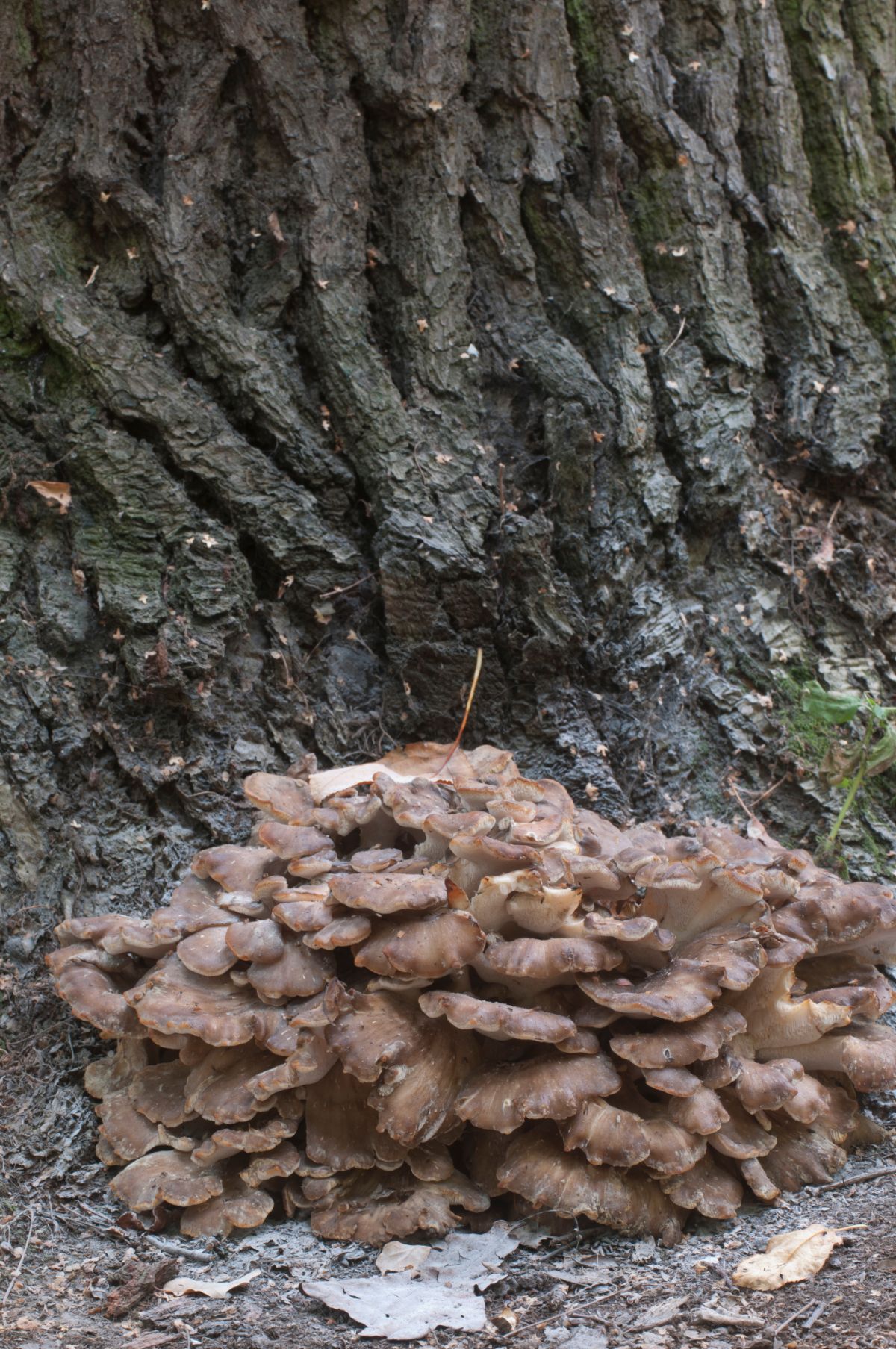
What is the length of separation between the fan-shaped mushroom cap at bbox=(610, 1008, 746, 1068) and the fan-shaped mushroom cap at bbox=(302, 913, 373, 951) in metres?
0.73

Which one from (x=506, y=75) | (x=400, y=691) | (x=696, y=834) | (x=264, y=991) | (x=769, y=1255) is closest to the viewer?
(x=769, y=1255)

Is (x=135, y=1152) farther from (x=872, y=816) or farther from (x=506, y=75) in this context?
(x=506, y=75)

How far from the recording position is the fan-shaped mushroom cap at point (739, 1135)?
265 cm

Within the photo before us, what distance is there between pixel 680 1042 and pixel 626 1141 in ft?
0.94

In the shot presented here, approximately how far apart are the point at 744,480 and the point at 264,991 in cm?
287

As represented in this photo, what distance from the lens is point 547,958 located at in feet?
8.47

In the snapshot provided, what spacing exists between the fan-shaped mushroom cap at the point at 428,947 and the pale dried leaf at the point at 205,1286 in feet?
2.69

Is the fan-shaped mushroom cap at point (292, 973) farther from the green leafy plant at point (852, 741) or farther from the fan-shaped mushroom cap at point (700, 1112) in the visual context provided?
the green leafy plant at point (852, 741)

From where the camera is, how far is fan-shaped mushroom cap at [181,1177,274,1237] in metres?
2.63

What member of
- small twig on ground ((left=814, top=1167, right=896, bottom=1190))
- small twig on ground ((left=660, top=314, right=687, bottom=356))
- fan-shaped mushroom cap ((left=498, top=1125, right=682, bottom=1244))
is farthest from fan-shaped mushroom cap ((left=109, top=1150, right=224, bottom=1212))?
small twig on ground ((left=660, top=314, right=687, bottom=356))

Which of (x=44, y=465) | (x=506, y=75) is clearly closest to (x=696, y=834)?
(x=44, y=465)

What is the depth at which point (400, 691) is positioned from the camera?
3830 millimetres

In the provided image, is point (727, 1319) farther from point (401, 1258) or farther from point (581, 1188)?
point (401, 1258)

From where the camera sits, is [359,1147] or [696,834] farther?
[696,834]
